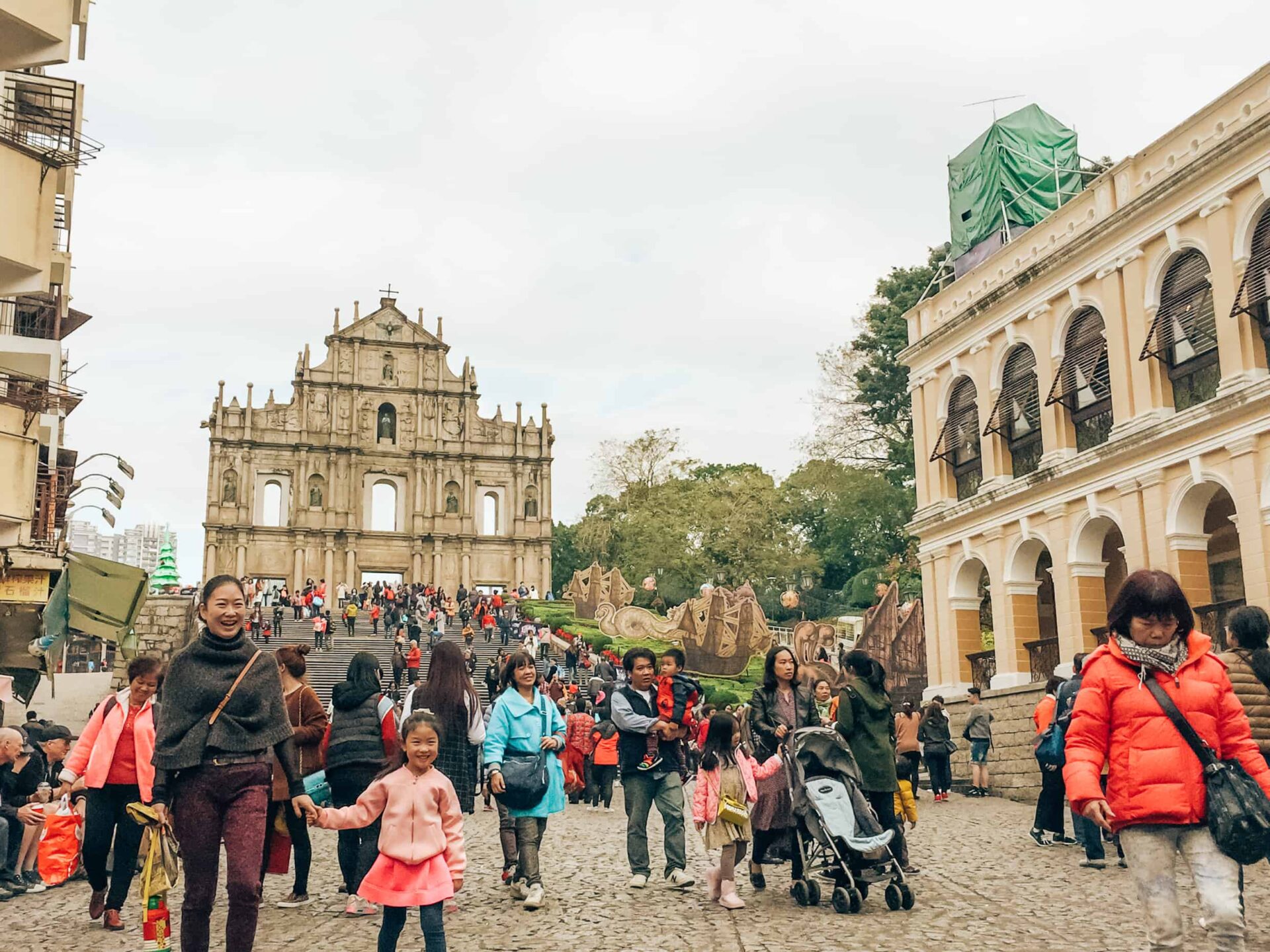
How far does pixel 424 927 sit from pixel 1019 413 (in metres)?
18.6

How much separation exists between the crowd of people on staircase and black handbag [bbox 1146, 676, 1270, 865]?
0.09ft

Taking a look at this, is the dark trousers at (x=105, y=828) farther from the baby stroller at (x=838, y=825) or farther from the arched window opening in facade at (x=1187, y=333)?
the arched window opening in facade at (x=1187, y=333)

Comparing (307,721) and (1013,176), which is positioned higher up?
(1013,176)

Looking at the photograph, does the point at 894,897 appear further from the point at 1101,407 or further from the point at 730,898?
the point at 1101,407

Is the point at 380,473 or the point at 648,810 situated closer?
the point at 648,810

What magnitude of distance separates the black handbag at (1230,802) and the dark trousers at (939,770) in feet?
40.6

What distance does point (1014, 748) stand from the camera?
17.5 metres

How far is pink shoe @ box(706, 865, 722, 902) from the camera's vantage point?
773cm

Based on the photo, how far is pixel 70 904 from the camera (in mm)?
8320

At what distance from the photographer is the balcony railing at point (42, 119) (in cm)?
1748

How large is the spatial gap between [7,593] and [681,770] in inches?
629

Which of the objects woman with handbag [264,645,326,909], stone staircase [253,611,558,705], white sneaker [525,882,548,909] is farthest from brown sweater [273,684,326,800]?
stone staircase [253,611,558,705]

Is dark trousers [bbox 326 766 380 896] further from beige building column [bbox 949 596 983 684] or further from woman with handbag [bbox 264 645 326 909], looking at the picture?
beige building column [bbox 949 596 983 684]

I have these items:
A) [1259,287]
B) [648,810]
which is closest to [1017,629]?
[1259,287]
